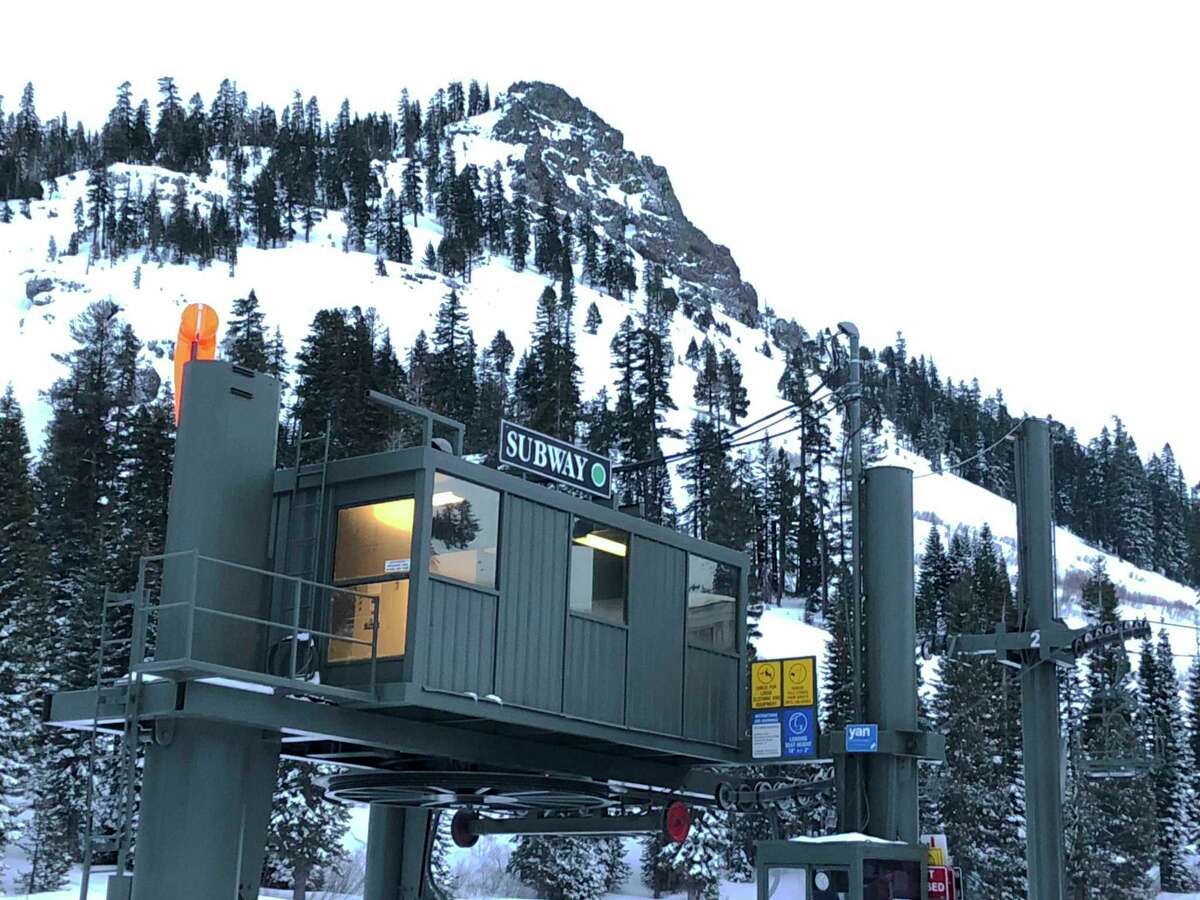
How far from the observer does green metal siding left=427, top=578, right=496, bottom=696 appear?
20.3 metres

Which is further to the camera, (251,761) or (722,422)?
(722,422)

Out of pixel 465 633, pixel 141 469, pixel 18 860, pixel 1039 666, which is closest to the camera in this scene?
pixel 465 633

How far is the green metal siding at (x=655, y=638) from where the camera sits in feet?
79.8

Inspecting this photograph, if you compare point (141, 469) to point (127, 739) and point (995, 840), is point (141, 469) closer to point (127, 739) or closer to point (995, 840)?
point (995, 840)

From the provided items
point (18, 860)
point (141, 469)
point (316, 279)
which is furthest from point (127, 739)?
→ point (316, 279)

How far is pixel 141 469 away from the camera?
75.2 metres

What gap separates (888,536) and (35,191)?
19494 centimetres

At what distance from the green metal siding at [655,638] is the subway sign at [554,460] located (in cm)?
135

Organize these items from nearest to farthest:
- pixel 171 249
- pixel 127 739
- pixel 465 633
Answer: pixel 127 739 → pixel 465 633 → pixel 171 249

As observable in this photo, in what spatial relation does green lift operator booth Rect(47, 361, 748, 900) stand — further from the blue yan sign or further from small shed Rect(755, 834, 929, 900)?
small shed Rect(755, 834, 929, 900)

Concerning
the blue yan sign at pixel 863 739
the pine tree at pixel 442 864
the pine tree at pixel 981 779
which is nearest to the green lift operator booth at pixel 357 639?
the blue yan sign at pixel 863 739

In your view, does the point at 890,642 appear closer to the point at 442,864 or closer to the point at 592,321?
the point at 442,864

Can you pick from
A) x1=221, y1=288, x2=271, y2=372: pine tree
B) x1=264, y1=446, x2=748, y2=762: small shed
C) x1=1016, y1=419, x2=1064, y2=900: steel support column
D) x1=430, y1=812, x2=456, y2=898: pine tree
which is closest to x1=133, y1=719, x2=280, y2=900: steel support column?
x1=264, y1=446, x2=748, y2=762: small shed

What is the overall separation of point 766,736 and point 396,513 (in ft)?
30.8
